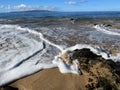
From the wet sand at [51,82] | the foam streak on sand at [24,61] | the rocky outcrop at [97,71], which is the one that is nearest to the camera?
the rocky outcrop at [97,71]

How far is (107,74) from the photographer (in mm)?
5523

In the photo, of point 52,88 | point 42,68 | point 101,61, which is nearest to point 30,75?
point 42,68

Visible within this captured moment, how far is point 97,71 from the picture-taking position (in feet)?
18.9

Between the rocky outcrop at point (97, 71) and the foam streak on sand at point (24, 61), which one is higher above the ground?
the rocky outcrop at point (97, 71)

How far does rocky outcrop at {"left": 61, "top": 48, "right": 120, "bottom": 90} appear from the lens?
5328 millimetres

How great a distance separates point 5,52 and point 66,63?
2.49 meters

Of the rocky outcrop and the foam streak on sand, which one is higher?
the rocky outcrop

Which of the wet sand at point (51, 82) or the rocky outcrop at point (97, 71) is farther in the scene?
the wet sand at point (51, 82)

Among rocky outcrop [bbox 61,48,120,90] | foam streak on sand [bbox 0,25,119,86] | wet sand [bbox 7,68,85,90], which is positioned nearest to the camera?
rocky outcrop [bbox 61,48,120,90]

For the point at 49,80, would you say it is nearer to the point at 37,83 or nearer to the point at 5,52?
the point at 37,83

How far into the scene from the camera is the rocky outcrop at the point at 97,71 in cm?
533

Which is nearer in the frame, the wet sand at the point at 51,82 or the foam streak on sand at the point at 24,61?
the wet sand at the point at 51,82

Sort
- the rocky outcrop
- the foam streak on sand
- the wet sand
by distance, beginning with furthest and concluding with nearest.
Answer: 1. the foam streak on sand
2. the wet sand
3. the rocky outcrop

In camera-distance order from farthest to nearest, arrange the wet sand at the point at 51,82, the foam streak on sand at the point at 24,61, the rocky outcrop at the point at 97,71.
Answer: the foam streak on sand at the point at 24,61, the wet sand at the point at 51,82, the rocky outcrop at the point at 97,71
